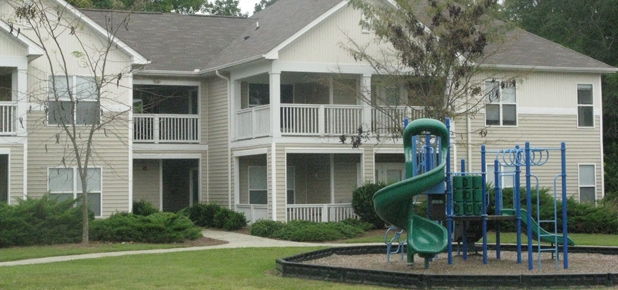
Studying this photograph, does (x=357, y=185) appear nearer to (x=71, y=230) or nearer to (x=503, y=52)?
(x=503, y=52)

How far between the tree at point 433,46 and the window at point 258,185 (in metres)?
5.04

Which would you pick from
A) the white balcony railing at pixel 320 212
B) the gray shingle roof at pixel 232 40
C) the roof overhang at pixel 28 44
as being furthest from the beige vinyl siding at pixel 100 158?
the white balcony railing at pixel 320 212

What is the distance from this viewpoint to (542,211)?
2920cm

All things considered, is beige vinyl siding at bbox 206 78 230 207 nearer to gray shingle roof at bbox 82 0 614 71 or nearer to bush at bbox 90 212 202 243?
gray shingle roof at bbox 82 0 614 71

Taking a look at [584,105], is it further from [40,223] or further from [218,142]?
[40,223]

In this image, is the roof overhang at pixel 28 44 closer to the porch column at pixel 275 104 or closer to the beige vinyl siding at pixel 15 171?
the beige vinyl siding at pixel 15 171

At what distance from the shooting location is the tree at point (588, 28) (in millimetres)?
44125

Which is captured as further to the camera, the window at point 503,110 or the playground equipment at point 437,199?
the window at point 503,110

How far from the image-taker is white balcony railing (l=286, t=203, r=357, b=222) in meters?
30.5

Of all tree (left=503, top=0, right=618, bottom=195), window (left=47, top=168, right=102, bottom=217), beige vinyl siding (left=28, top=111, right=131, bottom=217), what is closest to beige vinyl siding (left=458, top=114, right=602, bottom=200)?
tree (left=503, top=0, right=618, bottom=195)

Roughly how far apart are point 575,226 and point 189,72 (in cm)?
1314

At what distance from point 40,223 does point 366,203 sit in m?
9.84

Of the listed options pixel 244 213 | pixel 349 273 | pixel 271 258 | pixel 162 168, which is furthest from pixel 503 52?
pixel 349 273

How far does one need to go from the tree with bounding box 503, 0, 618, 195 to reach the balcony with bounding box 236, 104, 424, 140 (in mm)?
16216
